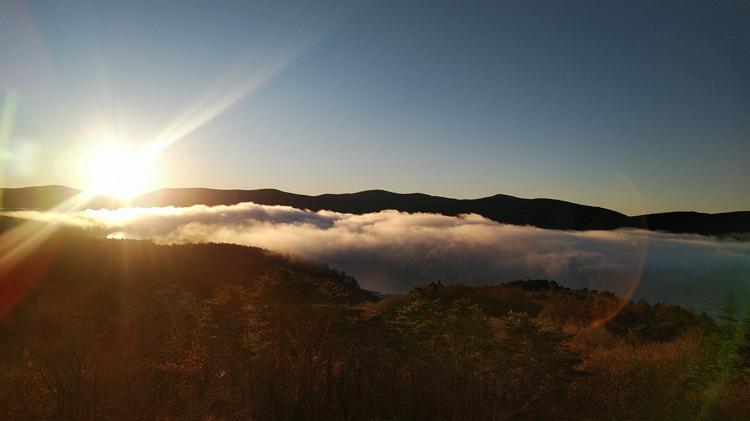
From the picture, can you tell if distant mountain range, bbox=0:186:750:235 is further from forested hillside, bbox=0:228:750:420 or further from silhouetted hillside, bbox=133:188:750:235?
forested hillside, bbox=0:228:750:420

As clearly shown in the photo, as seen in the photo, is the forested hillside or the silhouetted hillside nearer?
the forested hillside

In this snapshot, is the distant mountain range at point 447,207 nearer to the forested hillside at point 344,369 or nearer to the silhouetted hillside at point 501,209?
the silhouetted hillside at point 501,209

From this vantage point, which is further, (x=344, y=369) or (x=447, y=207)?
(x=447, y=207)

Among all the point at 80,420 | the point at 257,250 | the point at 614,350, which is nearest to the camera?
the point at 80,420

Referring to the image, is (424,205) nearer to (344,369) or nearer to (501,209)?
(501,209)

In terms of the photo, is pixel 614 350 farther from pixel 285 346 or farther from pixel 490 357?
pixel 285 346

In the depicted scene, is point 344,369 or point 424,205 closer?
point 344,369

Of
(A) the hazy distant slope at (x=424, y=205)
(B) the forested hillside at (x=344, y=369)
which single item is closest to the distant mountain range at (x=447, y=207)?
(A) the hazy distant slope at (x=424, y=205)

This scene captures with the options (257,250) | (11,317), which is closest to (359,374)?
(11,317)

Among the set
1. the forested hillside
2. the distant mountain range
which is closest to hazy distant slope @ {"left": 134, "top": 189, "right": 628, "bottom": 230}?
the distant mountain range

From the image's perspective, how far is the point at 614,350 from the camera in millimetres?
14648

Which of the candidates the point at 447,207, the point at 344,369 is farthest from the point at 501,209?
the point at 344,369

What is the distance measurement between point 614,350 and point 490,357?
772 cm

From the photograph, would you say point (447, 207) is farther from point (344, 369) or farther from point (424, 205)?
point (344, 369)
